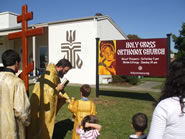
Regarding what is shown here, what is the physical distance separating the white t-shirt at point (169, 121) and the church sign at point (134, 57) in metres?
6.87

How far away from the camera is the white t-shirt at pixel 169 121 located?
1.54 meters

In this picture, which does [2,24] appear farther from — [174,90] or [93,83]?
[174,90]

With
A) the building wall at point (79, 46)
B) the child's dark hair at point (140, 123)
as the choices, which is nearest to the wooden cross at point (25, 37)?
the child's dark hair at point (140, 123)

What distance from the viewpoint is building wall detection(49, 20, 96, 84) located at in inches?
580

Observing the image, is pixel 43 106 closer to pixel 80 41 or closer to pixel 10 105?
pixel 10 105

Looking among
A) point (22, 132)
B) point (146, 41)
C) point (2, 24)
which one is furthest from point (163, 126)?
point (2, 24)

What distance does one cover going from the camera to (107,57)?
30.6ft

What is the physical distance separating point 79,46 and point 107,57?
20.6ft

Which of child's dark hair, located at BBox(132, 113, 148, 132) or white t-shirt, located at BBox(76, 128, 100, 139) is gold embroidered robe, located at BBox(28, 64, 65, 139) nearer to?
white t-shirt, located at BBox(76, 128, 100, 139)

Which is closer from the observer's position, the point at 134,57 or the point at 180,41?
the point at 134,57

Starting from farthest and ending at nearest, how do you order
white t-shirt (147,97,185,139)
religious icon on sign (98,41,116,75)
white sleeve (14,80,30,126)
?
religious icon on sign (98,41,116,75) < white sleeve (14,80,30,126) < white t-shirt (147,97,185,139)

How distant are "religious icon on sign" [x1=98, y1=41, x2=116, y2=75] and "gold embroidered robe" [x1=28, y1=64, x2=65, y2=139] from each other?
593cm

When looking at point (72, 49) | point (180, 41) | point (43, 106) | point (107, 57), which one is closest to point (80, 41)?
point (72, 49)

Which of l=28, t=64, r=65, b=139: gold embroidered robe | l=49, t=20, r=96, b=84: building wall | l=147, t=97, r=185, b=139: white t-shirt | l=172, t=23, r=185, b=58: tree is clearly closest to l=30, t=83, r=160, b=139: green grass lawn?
l=28, t=64, r=65, b=139: gold embroidered robe
